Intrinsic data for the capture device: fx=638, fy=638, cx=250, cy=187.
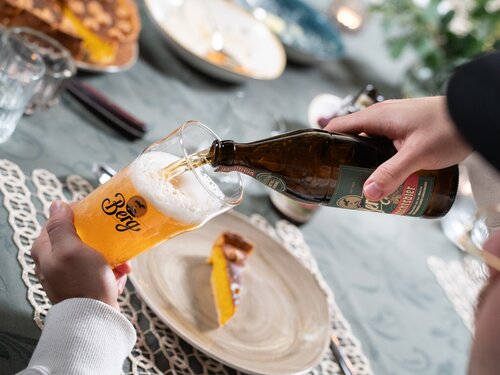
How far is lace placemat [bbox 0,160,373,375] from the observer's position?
33.8 inches

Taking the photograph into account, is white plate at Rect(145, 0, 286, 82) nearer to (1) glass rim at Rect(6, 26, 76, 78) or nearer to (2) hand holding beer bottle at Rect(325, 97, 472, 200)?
(1) glass rim at Rect(6, 26, 76, 78)

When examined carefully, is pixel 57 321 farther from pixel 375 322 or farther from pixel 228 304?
pixel 375 322

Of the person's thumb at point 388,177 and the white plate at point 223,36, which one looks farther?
the white plate at point 223,36

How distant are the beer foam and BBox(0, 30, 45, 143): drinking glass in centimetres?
37

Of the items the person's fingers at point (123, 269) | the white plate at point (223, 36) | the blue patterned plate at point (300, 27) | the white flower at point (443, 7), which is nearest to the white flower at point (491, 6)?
the white flower at point (443, 7)

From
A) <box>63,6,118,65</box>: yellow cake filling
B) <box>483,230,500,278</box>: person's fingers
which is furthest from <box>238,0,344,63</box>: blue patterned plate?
<box>483,230,500,278</box>: person's fingers

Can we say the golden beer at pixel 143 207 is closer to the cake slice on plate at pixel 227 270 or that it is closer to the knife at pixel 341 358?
the cake slice on plate at pixel 227 270

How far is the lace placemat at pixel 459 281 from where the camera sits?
140cm

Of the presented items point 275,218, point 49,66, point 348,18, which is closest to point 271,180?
point 275,218

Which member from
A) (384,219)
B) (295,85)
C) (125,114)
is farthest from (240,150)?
(295,85)

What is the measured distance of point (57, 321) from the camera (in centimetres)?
73

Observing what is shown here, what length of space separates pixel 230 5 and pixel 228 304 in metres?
1.13

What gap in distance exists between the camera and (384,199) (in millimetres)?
851

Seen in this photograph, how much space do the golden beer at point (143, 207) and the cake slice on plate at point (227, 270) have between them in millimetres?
239
